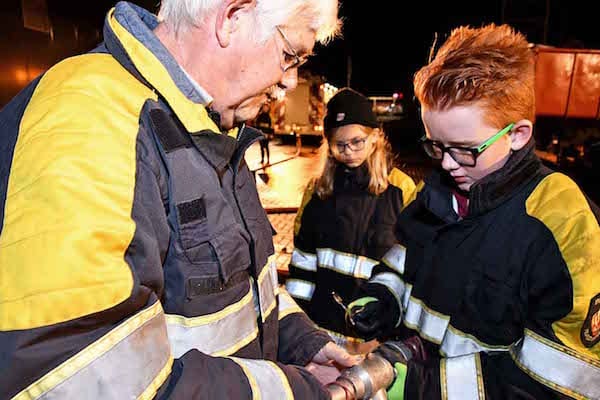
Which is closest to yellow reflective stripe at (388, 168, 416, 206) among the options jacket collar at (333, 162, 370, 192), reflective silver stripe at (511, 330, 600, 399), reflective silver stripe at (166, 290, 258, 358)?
jacket collar at (333, 162, 370, 192)

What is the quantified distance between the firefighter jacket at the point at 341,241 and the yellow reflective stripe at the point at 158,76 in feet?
7.03

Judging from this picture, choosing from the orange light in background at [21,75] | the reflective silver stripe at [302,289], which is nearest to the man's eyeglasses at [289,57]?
the reflective silver stripe at [302,289]

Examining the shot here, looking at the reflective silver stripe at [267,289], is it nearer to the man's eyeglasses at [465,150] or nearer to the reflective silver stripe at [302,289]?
the man's eyeglasses at [465,150]

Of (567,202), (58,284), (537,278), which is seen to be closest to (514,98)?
(567,202)

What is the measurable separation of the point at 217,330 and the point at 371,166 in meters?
2.28

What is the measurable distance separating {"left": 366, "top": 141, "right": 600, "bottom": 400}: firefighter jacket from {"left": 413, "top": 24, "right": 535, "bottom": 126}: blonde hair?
19 cm

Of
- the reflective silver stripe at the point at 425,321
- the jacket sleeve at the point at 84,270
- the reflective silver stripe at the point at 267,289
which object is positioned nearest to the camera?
the jacket sleeve at the point at 84,270

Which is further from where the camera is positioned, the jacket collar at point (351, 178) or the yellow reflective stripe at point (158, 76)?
the jacket collar at point (351, 178)

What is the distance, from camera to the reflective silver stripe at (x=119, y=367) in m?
0.80

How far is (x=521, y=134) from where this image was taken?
1765 millimetres

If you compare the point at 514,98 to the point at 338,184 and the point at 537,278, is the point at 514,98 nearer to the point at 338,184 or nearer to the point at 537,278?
the point at 537,278

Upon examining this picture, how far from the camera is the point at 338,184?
3.40m

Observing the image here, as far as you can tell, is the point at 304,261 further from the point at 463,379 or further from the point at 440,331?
the point at 463,379

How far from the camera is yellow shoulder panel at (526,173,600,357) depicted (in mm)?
1396
